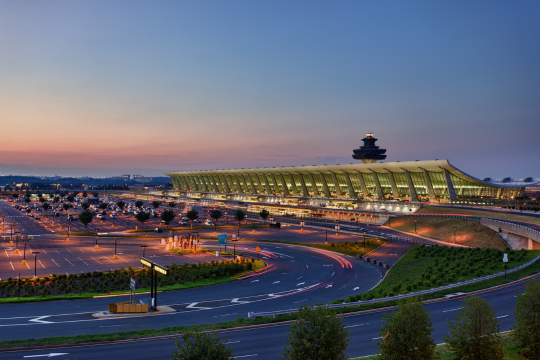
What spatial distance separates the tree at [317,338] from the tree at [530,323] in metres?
8.30

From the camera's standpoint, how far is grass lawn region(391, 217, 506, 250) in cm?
6838

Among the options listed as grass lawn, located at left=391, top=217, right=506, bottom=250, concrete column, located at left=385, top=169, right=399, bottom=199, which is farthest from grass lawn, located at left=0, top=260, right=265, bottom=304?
concrete column, located at left=385, top=169, right=399, bottom=199

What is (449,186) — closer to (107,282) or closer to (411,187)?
(411,187)

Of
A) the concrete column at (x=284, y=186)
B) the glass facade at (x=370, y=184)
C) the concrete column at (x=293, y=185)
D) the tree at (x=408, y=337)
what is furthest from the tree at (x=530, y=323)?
the concrete column at (x=284, y=186)

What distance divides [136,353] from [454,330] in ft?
50.8

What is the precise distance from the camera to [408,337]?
1407cm

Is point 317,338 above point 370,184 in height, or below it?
below

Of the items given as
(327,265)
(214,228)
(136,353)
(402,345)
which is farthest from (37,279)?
(214,228)

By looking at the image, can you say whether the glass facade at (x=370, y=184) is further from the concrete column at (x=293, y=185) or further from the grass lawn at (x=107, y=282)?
the grass lawn at (x=107, y=282)

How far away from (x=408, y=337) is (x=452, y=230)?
70.8 m

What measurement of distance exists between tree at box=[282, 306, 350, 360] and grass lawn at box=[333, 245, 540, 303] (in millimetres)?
18696

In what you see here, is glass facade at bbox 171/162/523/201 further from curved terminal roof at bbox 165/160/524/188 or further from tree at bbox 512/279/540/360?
tree at bbox 512/279/540/360

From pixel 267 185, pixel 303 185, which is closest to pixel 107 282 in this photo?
pixel 303 185

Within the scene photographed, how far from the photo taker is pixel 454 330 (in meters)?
15.7
